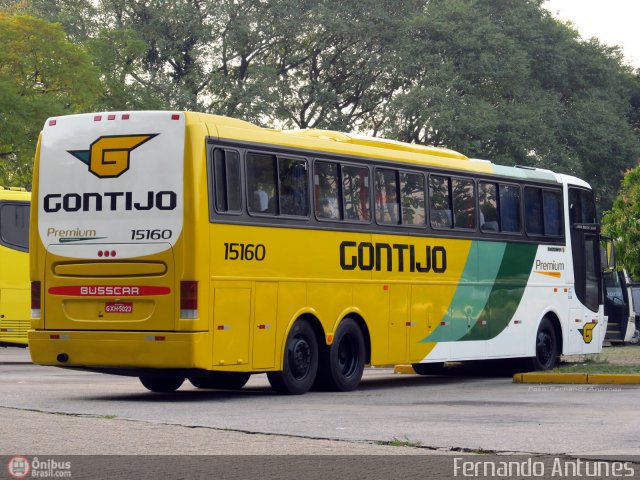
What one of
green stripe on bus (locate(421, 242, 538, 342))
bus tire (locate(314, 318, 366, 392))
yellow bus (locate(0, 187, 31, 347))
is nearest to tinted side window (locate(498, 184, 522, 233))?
green stripe on bus (locate(421, 242, 538, 342))

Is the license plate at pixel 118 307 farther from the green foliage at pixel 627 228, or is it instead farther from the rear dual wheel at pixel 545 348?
the green foliage at pixel 627 228

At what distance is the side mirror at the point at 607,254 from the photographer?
25.2m

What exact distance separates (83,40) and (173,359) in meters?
37.2

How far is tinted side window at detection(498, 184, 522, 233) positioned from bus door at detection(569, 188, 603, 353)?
198 cm

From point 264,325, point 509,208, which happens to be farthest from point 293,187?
point 509,208

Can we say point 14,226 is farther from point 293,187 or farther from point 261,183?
point 261,183

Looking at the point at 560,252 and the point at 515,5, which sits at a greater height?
the point at 515,5

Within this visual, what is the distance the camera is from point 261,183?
17.2 metres

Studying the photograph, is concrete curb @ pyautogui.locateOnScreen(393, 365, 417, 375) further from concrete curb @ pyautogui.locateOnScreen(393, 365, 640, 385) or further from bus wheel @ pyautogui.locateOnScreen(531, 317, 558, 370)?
concrete curb @ pyautogui.locateOnScreen(393, 365, 640, 385)

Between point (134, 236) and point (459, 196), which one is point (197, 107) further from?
point (134, 236)

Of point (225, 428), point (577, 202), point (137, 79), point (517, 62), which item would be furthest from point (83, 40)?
point (225, 428)

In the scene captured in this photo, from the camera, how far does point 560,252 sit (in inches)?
941

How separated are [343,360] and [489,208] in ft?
15.3

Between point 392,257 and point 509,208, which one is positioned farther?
point 509,208
